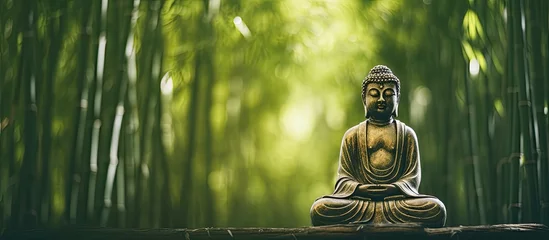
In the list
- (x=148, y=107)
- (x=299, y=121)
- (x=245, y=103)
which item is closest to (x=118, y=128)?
(x=148, y=107)

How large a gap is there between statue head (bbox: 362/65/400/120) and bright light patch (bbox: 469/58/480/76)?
1.54 metres

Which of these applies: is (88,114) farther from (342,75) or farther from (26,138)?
(342,75)

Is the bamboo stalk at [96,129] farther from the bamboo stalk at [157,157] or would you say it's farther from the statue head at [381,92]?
the statue head at [381,92]

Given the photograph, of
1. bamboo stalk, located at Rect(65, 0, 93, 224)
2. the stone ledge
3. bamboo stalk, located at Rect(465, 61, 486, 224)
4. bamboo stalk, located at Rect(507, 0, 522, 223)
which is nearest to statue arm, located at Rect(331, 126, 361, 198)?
the stone ledge

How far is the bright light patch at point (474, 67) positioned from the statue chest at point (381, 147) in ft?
5.17

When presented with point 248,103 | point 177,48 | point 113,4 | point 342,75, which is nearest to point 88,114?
point 113,4

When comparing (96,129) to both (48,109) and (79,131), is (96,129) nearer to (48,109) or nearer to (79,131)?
(79,131)

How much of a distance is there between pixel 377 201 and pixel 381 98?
63 cm

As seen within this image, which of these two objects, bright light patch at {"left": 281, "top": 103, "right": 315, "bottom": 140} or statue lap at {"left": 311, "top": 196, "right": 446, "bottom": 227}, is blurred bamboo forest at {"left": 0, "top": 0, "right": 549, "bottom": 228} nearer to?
bright light patch at {"left": 281, "top": 103, "right": 315, "bottom": 140}

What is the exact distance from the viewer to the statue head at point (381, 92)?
15.4 ft

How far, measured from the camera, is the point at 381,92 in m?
4.70

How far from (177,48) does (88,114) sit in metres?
1.72

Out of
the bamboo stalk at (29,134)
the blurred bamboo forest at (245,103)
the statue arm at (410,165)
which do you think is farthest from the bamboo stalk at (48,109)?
the statue arm at (410,165)

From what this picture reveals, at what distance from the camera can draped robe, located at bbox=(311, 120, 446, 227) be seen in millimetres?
4348
